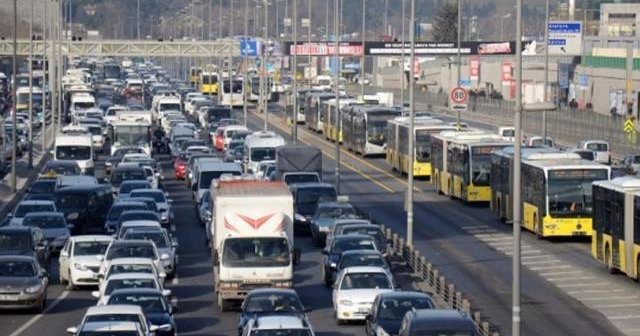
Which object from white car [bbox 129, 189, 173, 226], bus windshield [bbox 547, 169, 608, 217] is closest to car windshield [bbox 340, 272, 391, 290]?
bus windshield [bbox 547, 169, 608, 217]

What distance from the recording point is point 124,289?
35031 millimetres

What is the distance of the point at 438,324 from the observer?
94.0 ft

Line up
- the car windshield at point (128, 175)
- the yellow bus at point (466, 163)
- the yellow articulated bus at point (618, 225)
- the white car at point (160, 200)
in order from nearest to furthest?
the yellow articulated bus at point (618, 225) < the white car at point (160, 200) < the yellow bus at point (466, 163) < the car windshield at point (128, 175)

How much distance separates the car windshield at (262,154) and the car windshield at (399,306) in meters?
41.2

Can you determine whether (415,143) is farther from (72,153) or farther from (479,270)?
(479,270)

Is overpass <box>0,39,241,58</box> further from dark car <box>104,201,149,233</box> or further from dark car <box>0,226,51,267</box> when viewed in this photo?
Result: dark car <box>0,226,51,267</box>

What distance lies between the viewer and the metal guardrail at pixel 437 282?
109 ft

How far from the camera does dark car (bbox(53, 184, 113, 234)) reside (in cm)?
5625

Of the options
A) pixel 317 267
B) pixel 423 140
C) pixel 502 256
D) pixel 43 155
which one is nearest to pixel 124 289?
pixel 317 267

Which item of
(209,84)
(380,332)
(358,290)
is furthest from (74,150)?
(209,84)

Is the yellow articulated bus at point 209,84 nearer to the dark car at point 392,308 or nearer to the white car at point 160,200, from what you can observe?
the white car at point 160,200

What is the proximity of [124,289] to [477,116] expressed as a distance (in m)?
95.2

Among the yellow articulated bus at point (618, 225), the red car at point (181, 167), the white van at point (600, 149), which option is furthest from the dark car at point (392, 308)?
the white van at point (600, 149)

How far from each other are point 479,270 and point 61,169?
1063 inches
